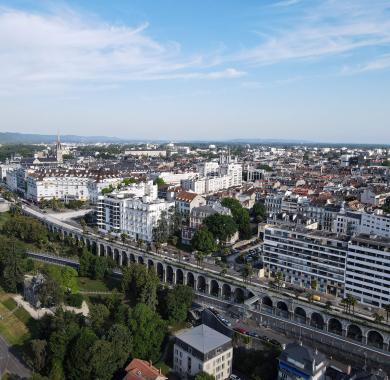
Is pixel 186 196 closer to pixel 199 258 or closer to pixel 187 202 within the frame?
pixel 187 202

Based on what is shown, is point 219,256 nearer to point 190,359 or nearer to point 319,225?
point 319,225

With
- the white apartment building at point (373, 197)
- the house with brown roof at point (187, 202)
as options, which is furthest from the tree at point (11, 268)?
the white apartment building at point (373, 197)

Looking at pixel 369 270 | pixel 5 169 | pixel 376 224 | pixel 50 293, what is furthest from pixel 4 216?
pixel 369 270

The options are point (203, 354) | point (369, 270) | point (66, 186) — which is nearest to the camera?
point (203, 354)

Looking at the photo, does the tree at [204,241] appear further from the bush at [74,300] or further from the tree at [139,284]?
the bush at [74,300]

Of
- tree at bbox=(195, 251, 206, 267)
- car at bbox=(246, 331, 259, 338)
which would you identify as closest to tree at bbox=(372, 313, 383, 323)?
car at bbox=(246, 331, 259, 338)

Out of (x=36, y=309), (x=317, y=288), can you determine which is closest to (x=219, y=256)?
(x=317, y=288)

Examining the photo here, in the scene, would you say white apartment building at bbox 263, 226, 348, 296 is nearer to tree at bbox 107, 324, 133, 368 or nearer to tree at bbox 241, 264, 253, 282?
tree at bbox 241, 264, 253, 282
